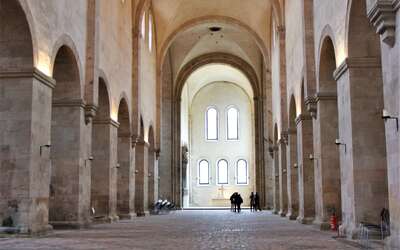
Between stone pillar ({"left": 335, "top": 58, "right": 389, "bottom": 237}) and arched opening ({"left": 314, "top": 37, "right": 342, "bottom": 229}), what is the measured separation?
3695 millimetres

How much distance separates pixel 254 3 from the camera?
3603cm

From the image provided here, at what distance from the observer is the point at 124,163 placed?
92.9 feet

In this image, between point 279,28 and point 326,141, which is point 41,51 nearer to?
point 326,141

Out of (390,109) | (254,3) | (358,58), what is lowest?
(390,109)

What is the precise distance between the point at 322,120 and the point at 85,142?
8.53 meters

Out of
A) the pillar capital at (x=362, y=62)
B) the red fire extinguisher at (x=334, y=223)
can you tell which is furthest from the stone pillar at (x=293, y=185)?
the pillar capital at (x=362, y=62)

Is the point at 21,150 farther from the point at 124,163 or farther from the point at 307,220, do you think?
the point at 124,163

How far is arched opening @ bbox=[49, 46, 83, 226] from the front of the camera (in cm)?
1928

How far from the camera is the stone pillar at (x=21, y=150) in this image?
1471 cm

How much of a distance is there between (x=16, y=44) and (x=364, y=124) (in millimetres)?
9569

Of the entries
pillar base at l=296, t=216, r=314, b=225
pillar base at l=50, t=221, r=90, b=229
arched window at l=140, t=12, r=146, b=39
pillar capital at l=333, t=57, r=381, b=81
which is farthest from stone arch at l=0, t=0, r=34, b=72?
arched window at l=140, t=12, r=146, b=39

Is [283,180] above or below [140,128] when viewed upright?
below

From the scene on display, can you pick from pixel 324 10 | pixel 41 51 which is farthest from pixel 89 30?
pixel 324 10

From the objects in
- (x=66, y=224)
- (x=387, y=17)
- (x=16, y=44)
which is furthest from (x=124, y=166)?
(x=387, y=17)
